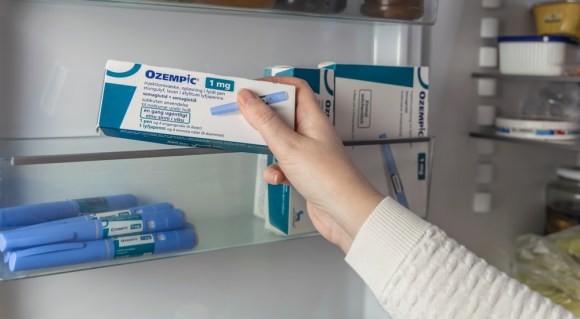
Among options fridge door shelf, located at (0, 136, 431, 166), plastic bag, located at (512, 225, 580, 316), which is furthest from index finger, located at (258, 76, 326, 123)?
plastic bag, located at (512, 225, 580, 316)

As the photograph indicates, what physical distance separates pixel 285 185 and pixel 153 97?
22cm

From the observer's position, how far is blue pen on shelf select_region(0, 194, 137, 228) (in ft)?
2.17

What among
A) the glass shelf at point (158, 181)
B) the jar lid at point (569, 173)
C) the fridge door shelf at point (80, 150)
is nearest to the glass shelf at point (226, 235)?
the glass shelf at point (158, 181)

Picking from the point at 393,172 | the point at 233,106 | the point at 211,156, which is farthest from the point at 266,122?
the point at 393,172

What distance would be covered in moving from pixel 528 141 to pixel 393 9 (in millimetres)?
323

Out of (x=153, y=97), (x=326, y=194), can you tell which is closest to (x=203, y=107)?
(x=153, y=97)

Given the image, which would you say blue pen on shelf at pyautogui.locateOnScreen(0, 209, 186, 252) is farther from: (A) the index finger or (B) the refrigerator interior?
(A) the index finger

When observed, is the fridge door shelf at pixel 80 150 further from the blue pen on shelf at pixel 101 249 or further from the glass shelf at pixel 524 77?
the glass shelf at pixel 524 77

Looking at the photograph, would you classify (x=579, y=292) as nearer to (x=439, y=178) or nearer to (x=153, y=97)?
(x=439, y=178)

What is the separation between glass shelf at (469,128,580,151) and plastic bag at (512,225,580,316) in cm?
19

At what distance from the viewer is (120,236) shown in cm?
70

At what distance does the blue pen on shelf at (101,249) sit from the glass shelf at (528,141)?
54 cm

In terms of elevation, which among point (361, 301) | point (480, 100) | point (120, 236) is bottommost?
point (361, 301)

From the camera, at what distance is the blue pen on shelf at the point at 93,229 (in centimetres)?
65
